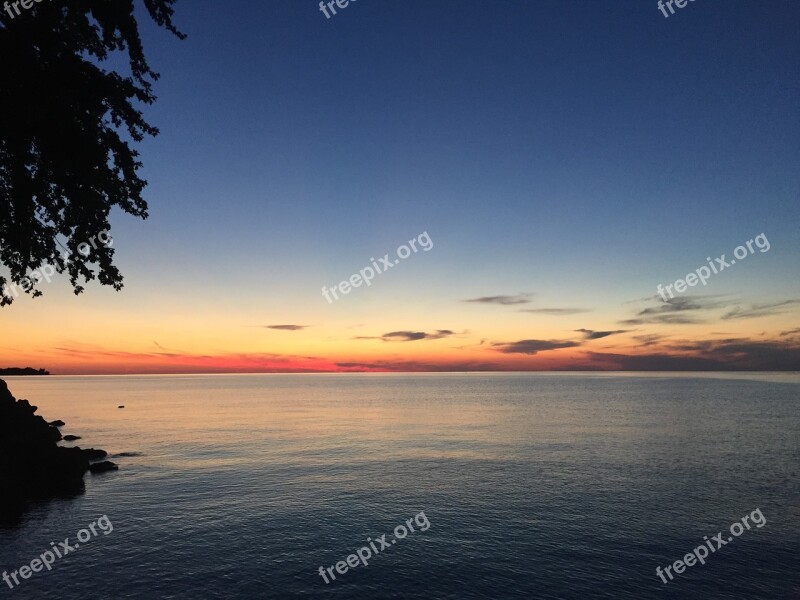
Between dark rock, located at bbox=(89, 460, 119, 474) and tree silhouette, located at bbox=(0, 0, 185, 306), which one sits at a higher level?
tree silhouette, located at bbox=(0, 0, 185, 306)

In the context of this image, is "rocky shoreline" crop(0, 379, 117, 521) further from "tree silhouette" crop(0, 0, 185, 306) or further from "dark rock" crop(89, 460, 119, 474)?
"tree silhouette" crop(0, 0, 185, 306)

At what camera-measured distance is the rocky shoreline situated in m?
42.2

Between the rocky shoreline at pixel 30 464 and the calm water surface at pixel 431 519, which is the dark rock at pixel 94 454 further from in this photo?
the calm water surface at pixel 431 519

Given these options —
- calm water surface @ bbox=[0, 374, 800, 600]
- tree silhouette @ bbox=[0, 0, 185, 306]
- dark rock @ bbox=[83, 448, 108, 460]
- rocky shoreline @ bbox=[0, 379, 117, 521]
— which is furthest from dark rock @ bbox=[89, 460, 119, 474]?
tree silhouette @ bbox=[0, 0, 185, 306]

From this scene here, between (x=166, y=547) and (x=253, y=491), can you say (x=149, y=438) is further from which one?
(x=166, y=547)

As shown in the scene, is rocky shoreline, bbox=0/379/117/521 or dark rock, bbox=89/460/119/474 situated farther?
dark rock, bbox=89/460/119/474

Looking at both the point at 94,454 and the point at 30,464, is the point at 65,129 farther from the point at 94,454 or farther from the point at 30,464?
the point at 94,454

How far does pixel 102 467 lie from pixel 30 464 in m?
6.69

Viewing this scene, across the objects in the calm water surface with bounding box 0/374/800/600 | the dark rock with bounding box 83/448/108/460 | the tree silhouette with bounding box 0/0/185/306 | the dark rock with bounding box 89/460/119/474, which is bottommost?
the dark rock with bounding box 83/448/108/460

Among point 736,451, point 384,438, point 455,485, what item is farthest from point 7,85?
point 736,451

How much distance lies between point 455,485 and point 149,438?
58.3 meters

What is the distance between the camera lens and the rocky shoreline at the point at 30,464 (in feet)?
138

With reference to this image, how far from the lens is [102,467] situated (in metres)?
52.1

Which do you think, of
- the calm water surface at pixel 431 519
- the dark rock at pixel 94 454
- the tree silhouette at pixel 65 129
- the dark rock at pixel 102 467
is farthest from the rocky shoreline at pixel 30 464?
the tree silhouette at pixel 65 129
